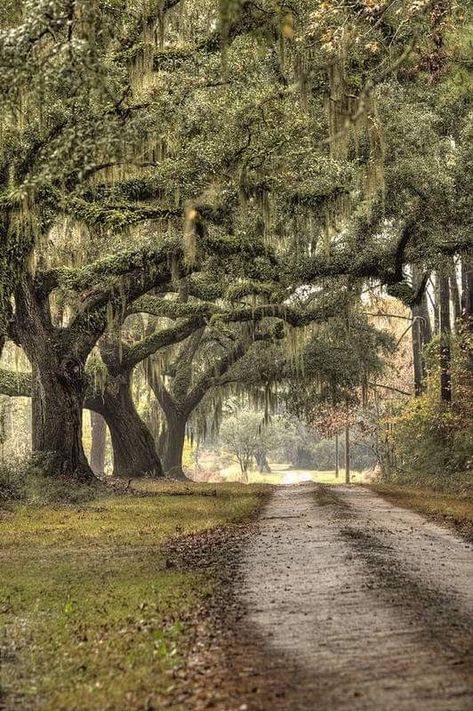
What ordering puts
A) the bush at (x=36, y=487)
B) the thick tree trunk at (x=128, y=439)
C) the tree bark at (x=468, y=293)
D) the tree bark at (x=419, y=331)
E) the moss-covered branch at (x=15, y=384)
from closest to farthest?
the bush at (x=36, y=487)
the tree bark at (x=468, y=293)
the moss-covered branch at (x=15, y=384)
the thick tree trunk at (x=128, y=439)
the tree bark at (x=419, y=331)

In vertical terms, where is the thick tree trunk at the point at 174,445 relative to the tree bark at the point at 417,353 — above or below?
below

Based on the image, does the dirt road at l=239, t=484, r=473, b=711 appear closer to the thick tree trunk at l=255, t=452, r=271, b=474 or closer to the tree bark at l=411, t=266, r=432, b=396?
the tree bark at l=411, t=266, r=432, b=396

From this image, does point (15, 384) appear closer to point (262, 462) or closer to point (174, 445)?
point (174, 445)

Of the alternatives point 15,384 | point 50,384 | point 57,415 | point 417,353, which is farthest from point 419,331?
point 50,384

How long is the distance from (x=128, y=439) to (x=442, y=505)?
16048mm

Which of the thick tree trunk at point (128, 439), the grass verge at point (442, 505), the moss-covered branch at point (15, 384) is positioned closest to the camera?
the grass verge at point (442, 505)

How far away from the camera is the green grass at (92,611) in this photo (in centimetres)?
589

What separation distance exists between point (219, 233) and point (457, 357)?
532 inches

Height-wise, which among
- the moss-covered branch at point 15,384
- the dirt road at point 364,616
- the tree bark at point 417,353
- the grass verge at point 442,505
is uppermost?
the tree bark at point 417,353

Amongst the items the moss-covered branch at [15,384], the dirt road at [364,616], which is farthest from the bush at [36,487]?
the moss-covered branch at [15,384]

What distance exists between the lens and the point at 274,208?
20.5 metres

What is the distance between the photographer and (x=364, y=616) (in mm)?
7309

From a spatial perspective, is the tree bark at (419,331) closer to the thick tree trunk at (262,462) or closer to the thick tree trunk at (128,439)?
the thick tree trunk at (128,439)

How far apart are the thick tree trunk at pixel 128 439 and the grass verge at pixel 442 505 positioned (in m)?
10.2
